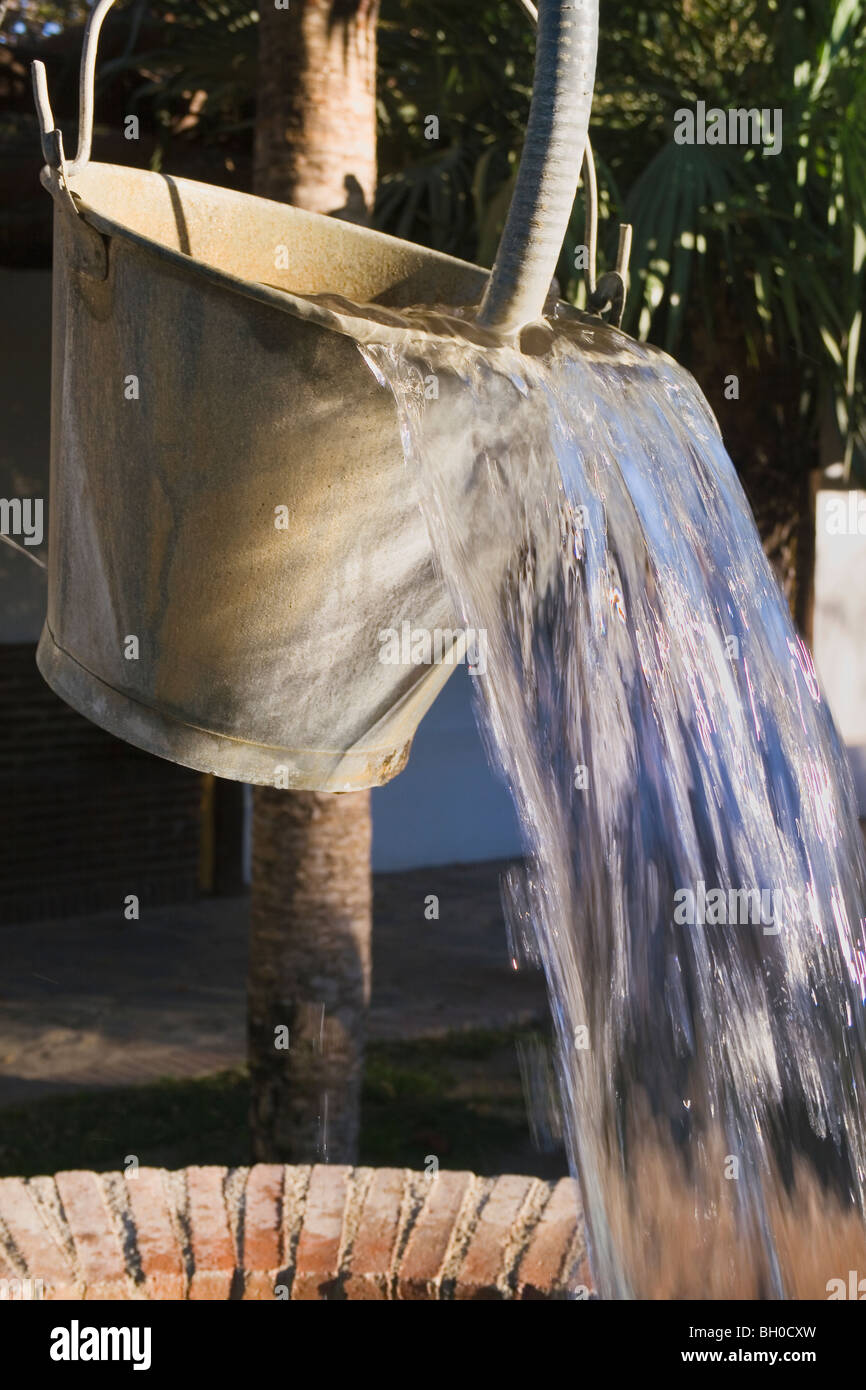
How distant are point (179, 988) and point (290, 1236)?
3.39m

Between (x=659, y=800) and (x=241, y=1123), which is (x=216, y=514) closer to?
(x=659, y=800)

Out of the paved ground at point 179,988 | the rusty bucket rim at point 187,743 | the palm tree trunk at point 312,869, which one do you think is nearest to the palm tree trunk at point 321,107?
the palm tree trunk at point 312,869

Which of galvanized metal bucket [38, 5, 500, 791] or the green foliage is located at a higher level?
the green foliage

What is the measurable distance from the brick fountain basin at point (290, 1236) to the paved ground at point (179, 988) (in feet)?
6.92

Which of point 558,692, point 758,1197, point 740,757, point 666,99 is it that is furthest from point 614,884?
point 666,99

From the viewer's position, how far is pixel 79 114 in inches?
62.2

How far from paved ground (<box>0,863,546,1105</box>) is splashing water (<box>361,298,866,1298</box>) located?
2714mm

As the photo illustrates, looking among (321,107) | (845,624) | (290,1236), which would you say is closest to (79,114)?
(290,1236)

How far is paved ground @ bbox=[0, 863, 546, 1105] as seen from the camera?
5090 mm

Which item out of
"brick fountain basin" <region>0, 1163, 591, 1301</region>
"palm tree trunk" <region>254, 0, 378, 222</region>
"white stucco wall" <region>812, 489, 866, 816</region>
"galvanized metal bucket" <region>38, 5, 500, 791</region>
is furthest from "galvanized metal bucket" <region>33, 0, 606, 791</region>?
"white stucco wall" <region>812, 489, 866, 816</region>

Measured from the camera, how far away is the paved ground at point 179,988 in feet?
16.7

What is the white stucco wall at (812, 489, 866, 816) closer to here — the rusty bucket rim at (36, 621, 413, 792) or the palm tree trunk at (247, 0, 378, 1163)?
the palm tree trunk at (247, 0, 378, 1163)

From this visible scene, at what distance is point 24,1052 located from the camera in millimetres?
5105

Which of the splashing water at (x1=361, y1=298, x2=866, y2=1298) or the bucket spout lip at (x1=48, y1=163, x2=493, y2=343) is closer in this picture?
the bucket spout lip at (x1=48, y1=163, x2=493, y2=343)
